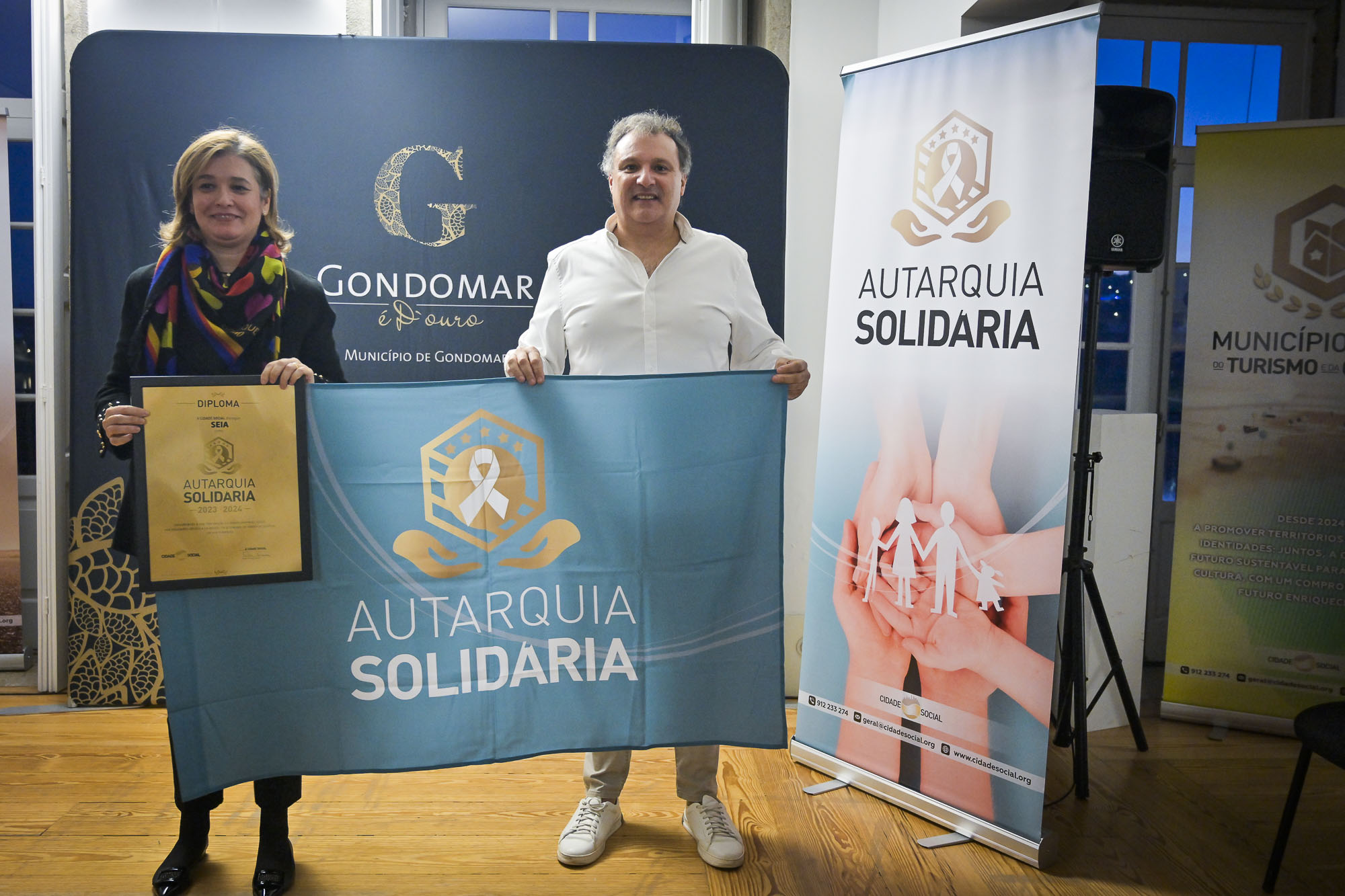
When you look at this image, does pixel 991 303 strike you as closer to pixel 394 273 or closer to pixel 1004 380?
pixel 1004 380

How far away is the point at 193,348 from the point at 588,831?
1392mm

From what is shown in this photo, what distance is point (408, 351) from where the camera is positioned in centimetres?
297

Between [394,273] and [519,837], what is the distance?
5.88 feet

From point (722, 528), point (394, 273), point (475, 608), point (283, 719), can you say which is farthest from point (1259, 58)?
point (283, 719)

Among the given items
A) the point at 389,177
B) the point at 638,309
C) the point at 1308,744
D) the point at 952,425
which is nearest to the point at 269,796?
the point at 638,309

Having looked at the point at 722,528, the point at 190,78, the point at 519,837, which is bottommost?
the point at 519,837

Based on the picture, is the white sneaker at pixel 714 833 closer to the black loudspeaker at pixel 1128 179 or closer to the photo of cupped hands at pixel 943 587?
the photo of cupped hands at pixel 943 587

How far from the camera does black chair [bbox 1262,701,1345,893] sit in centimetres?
185

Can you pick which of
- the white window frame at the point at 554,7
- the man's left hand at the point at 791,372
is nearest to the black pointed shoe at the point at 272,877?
the man's left hand at the point at 791,372

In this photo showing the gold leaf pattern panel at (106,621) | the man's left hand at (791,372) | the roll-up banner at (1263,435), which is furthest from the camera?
the gold leaf pattern panel at (106,621)

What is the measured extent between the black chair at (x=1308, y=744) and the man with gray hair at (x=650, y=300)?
118 cm

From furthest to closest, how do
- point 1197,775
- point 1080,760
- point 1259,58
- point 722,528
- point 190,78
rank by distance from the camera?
1. point 1259,58
2. point 190,78
3. point 1197,775
4. point 1080,760
5. point 722,528

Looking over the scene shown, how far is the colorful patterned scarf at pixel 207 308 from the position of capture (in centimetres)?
187

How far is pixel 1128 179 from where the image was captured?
2.46 m
